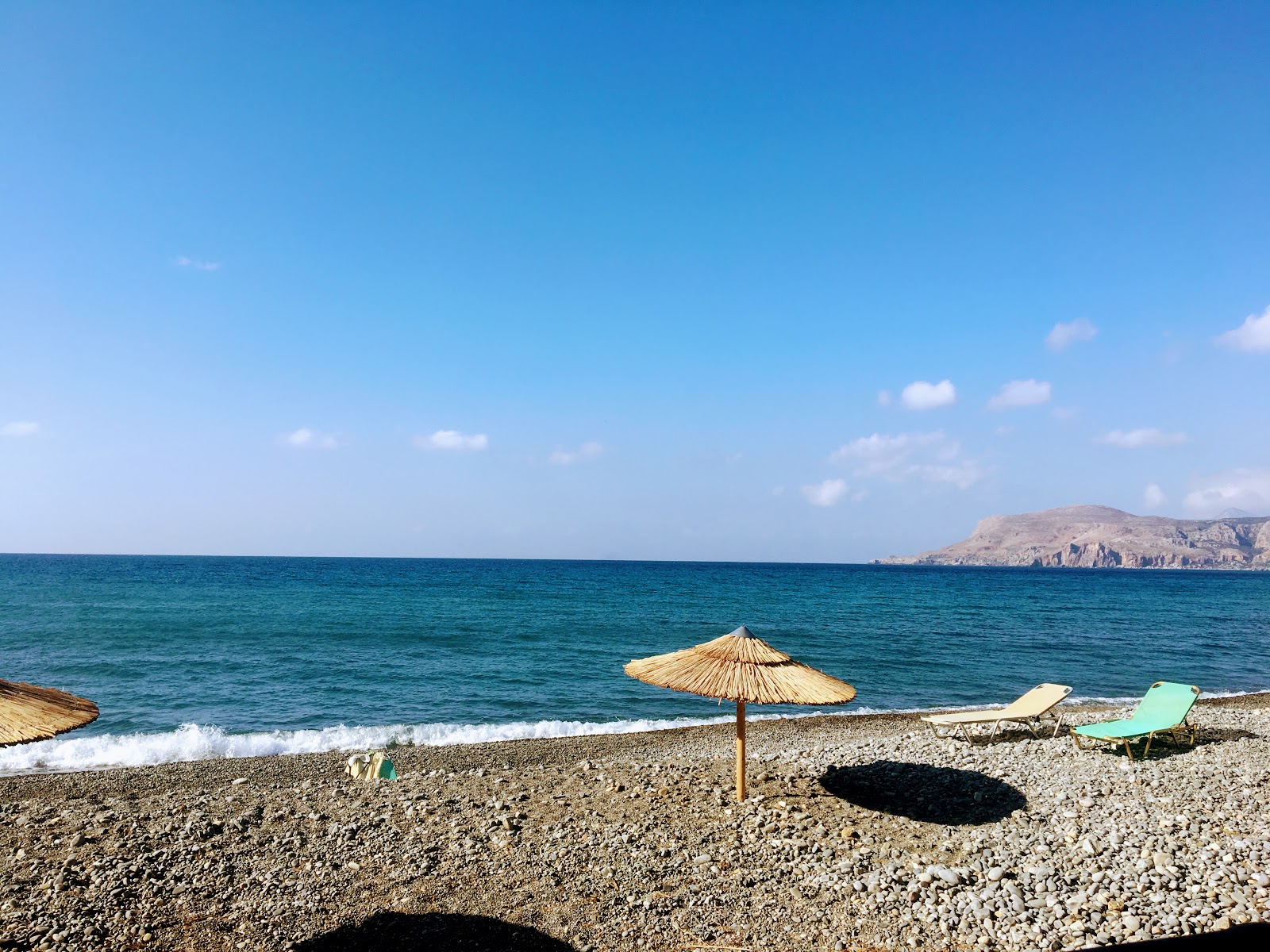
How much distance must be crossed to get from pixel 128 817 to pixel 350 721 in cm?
774

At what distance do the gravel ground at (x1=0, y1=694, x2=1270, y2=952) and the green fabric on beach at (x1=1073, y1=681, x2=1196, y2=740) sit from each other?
339 mm

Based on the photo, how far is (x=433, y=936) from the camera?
5.85 metres

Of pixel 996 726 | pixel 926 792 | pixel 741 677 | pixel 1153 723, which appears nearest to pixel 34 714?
pixel 741 677

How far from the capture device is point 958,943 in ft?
18.7

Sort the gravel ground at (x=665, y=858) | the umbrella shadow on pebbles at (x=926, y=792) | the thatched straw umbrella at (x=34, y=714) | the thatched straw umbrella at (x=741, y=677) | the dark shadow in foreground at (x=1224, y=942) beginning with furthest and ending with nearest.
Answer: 1. the umbrella shadow on pebbles at (x=926, y=792)
2. the thatched straw umbrella at (x=741, y=677)
3. the gravel ground at (x=665, y=858)
4. the thatched straw umbrella at (x=34, y=714)
5. the dark shadow in foreground at (x=1224, y=942)

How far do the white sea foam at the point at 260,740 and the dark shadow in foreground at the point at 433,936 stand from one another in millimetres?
8239

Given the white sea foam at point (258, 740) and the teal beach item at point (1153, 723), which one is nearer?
the teal beach item at point (1153, 723)

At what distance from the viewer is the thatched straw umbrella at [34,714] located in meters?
4.96

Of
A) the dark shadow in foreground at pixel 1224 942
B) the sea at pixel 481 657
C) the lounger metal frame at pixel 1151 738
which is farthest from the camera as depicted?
the sea at pixel 481 657

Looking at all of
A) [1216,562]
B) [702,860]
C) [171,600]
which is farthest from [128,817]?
[1216,562]

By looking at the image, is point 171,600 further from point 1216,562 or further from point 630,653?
point 1216,562

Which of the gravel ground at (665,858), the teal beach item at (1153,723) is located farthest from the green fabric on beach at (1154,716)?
the gravel ground at (665,858)

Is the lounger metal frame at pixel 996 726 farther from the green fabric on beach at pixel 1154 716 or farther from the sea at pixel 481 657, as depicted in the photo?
the sea at pixel 481 657

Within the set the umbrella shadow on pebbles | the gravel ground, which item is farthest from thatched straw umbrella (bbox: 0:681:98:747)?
the umbrella shadow on pebbles
